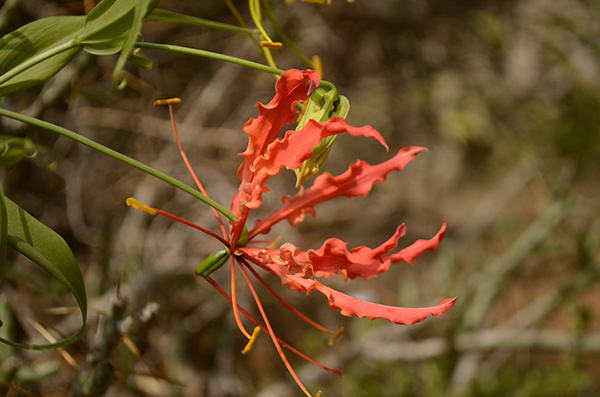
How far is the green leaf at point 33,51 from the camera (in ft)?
1.87

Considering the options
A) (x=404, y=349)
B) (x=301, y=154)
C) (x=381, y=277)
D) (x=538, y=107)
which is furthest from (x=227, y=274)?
(x=538, y=107)

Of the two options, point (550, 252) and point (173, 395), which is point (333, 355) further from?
point (550, 252)

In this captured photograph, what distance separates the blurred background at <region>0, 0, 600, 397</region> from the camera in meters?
1.47

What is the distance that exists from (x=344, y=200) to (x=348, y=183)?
1778 mm

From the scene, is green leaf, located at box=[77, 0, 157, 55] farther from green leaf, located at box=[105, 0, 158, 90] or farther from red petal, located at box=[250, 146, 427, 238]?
red petal, located at box=[250, 146, 427, 238]

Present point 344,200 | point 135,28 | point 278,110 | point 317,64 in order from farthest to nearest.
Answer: point 344,200 → point 317,64 → point 278,110 → point 135,28

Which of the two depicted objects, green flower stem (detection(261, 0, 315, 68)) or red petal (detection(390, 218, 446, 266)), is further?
green flower stem (detection(261, 0, 315, 68))

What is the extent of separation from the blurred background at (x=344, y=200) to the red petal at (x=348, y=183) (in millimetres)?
241

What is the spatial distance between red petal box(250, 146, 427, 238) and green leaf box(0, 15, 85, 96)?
301 millimetres

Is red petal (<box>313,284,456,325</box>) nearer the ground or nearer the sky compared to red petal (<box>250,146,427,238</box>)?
nearer the ground

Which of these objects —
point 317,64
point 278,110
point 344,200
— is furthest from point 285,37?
point 344,200

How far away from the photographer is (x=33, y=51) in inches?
23.0

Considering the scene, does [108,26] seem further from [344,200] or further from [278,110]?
[344,200]

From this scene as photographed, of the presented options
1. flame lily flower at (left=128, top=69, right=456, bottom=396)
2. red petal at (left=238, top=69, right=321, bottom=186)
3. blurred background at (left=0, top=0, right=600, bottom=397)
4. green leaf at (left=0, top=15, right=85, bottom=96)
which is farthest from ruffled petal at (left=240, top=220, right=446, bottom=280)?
green leaf at (left=0, top=15, right=85, bottom=96)
